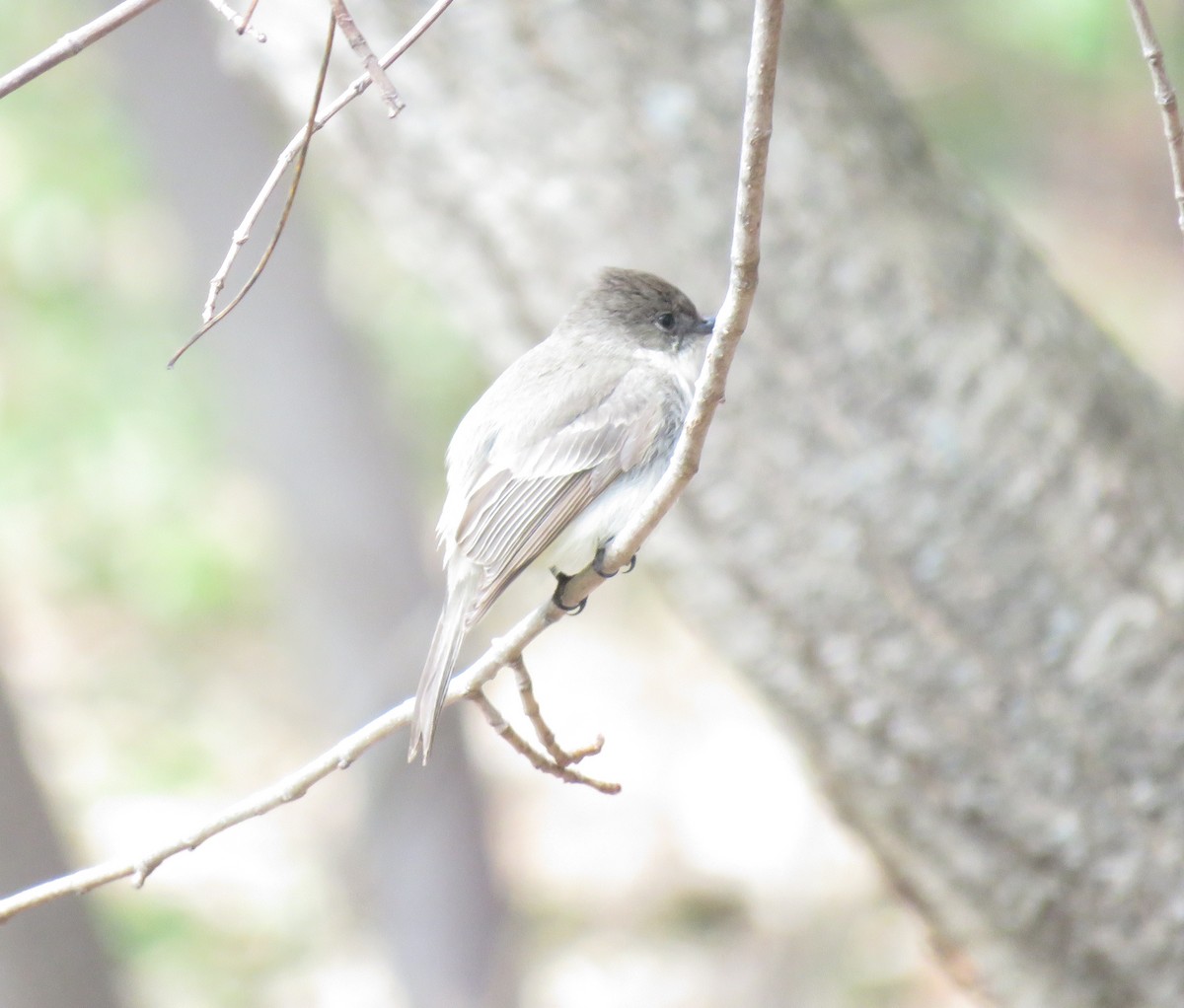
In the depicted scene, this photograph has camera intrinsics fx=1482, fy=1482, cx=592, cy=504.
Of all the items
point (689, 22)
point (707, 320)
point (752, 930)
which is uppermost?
point (689, 22)

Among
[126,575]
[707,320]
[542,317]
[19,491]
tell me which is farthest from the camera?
[126,575]

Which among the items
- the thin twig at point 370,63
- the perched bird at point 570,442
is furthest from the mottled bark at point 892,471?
the thin twig at point 370,63

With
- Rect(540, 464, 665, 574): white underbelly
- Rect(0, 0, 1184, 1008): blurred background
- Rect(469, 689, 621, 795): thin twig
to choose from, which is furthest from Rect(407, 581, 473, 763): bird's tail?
Rect(0, 0, 1184, 1008): blurred background

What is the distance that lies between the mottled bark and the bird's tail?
769 mm

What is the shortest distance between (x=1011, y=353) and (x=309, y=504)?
3.71 metres

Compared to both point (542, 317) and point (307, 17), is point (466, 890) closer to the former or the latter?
point (542, 317)

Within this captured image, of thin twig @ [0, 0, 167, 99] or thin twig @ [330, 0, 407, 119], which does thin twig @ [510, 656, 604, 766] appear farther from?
thin twig @ [0, 0, 167, 99]

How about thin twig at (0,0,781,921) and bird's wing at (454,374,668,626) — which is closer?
thin twig at (0,0,781,921)

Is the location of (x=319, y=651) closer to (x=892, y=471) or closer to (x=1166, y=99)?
(x=892, y=471)

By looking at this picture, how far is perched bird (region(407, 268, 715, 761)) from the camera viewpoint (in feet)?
10.1

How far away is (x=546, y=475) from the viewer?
3168 millimetres

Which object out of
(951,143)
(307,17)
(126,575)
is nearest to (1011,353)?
(307,17)

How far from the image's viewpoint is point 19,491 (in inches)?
304

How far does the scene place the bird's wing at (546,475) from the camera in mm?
3045
